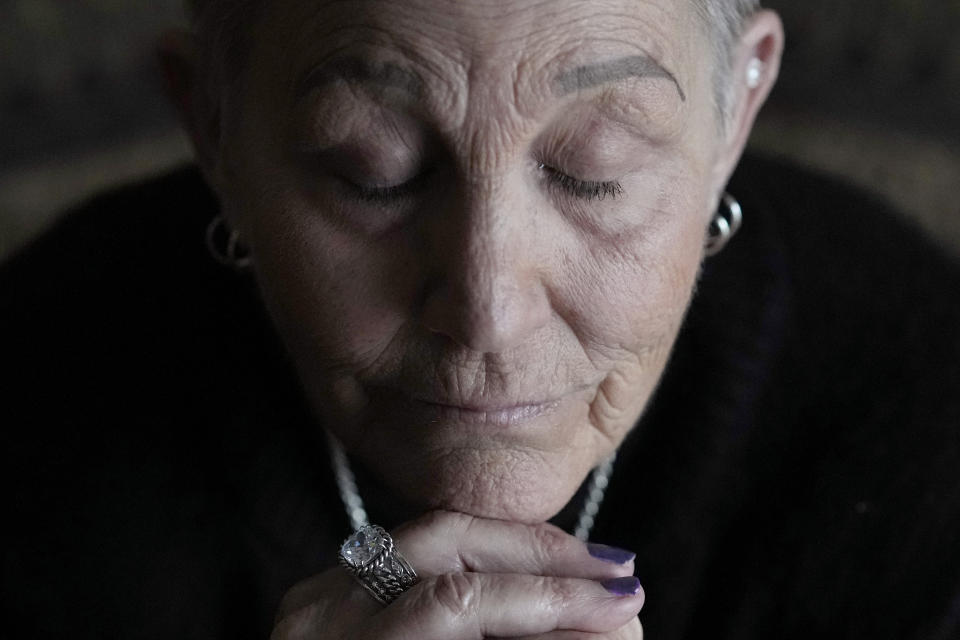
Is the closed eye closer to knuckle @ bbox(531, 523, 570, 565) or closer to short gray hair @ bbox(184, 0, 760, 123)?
short gray hair @ bbox(184, 0, 760, 123)

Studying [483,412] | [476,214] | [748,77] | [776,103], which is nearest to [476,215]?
[476,214]

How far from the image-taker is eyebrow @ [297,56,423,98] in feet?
3.53

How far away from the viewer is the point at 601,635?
1.24m

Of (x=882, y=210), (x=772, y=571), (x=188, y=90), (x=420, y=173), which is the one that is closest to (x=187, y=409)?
(x=188, y=90)

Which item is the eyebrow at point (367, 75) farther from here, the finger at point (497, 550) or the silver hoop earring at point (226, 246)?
the finger at point (497, 550)

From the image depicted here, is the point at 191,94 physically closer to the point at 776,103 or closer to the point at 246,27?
the point at 246,27

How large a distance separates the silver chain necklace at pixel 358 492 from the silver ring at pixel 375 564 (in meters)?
0.36

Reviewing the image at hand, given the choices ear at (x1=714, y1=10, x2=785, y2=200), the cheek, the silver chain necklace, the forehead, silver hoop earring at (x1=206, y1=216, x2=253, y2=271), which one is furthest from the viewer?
the silver chain necklace

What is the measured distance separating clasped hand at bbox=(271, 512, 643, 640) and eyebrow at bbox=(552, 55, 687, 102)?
0.50 metres

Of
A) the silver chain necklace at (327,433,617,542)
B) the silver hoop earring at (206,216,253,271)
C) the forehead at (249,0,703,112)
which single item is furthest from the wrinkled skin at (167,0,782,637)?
the silver chain necklace at (327,433,617,542)

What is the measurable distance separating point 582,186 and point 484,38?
Answer: 0.61 feet

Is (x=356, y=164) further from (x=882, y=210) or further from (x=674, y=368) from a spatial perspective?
(x=882, y=210)

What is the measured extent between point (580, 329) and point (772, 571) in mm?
598

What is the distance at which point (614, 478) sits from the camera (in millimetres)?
1689
